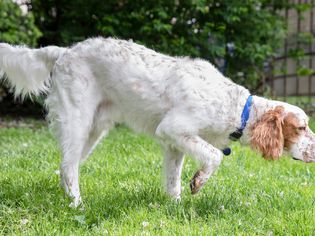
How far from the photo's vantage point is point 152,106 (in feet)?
13.5

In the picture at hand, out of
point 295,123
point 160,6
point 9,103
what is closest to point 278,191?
point 295,123

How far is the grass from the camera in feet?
10.1

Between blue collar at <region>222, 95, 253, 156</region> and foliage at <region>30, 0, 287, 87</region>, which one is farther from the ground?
blue collar at <region>222, 95, 253, 156</region>

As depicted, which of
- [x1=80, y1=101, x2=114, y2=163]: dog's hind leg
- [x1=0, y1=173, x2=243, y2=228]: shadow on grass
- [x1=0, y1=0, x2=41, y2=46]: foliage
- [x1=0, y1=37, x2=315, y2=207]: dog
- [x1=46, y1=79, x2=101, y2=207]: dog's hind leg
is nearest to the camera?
Result: [x1=0, y1=173, x2=243, y2=228]: shadow on grass

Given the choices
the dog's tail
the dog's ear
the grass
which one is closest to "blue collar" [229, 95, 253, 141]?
the dog's ear

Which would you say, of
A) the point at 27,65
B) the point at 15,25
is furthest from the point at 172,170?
the point at 15,25

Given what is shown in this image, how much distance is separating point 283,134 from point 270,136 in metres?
0.19

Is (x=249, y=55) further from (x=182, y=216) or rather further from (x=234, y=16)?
(x=182, y=216)

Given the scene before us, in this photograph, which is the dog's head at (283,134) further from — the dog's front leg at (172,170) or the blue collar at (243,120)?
the dog's front leg at (172,170)

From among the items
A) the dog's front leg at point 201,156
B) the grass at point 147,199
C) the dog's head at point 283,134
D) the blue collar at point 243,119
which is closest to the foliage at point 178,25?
the grass at point 147,199

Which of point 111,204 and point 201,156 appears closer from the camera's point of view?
point 111,204

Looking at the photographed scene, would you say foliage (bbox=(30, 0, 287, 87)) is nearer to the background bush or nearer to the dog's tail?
the background bush

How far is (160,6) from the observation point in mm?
9102

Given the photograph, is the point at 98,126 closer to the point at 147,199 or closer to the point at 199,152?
the point at 147,199
